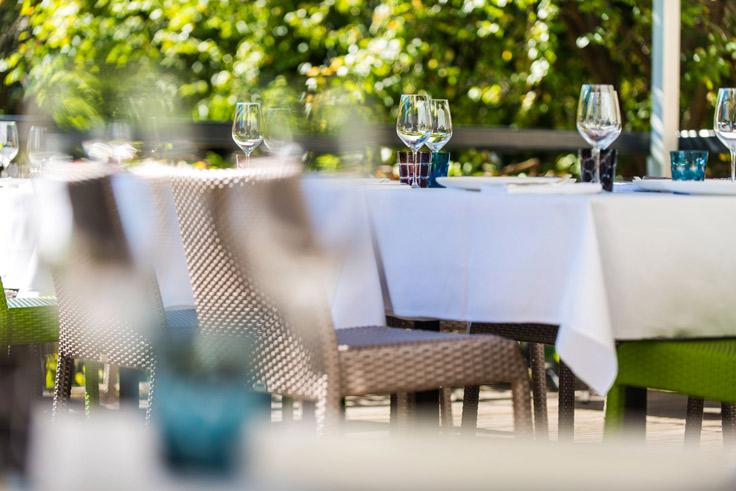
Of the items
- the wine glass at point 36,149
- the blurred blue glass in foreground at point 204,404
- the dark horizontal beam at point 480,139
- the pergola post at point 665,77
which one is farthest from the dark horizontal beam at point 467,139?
the blurred blue glass in foreground at point 204,404

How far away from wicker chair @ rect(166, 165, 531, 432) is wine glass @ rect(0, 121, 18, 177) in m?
1.14

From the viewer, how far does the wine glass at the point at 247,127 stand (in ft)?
8.80

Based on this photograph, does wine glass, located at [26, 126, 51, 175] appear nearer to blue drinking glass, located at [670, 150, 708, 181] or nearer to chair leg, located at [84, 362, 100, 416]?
chair leg, located at [84, 362, 100, 416]

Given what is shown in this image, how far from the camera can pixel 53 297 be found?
2.70m

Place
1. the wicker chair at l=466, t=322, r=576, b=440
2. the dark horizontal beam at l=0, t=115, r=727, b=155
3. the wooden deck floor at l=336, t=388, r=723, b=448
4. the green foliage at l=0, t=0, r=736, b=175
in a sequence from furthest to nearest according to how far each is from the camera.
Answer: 1. the green foliage at l=0, t=0, r=736, b=175
2. the dark horizontal beam at l=0, t=115, r=727, b=155
3. the wooden deck floor at l=336, t=388, r=723, b=448
4. the wicker chair at l=466, t=322, r=576, b=440

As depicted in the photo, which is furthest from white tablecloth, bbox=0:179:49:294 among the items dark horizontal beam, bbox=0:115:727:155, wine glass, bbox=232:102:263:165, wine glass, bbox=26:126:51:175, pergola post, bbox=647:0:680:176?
pergola post, bbox=647:0:680:176

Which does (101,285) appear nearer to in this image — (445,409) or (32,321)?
(32,321)

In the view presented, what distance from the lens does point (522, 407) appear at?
1888 mm

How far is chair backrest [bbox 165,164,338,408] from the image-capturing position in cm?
178

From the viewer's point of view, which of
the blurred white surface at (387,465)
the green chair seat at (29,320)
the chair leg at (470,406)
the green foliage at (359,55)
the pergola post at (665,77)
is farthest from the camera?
the green foliage at (359,55)

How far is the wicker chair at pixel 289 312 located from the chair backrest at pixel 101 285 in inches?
7.3

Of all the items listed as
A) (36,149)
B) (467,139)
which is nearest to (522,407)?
(36,149)

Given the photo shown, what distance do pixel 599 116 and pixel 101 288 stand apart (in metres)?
0.98

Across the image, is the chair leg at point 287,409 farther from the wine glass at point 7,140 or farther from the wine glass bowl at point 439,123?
the wine glass at point 7,140
